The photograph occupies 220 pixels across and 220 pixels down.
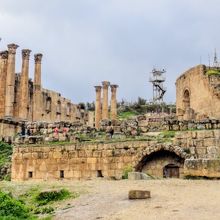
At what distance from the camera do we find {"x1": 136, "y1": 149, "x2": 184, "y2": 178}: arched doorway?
17.3 metres

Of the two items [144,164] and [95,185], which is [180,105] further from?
[95,185]

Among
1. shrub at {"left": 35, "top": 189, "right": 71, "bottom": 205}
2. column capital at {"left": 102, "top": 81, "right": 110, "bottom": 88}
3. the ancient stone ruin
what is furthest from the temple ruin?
shrub at {"left": 35, "top": 189, "right": 71, "bottom": 205}

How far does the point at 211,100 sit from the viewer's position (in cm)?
2916

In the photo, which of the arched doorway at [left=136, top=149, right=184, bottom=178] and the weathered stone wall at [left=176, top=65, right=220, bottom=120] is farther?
the weathered stone wall at [left=176, top=65, right=220, bottom=120]

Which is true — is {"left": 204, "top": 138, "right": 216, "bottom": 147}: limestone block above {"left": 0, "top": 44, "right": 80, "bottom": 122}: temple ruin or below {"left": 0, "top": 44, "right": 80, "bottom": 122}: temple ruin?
below

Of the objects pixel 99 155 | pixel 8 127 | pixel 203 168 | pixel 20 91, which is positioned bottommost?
pixel 203 168

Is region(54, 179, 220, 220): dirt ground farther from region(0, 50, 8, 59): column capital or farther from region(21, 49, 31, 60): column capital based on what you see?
region(0, 50, 8, 59): column capital

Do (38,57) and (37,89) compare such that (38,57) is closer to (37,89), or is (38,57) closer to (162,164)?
(37,89)

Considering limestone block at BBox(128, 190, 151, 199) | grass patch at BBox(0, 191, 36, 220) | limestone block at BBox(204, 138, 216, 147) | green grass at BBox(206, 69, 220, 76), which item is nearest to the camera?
grass patch at BBox(0, 191, 36, 220)

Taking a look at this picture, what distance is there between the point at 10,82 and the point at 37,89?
5459 mm

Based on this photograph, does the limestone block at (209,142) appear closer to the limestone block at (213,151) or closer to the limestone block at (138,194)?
the limestone block at (213,151)

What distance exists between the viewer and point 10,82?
44438 mm

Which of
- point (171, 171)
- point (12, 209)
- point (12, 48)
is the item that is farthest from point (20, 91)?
point (12, 209)

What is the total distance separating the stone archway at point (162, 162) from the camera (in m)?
17.1
